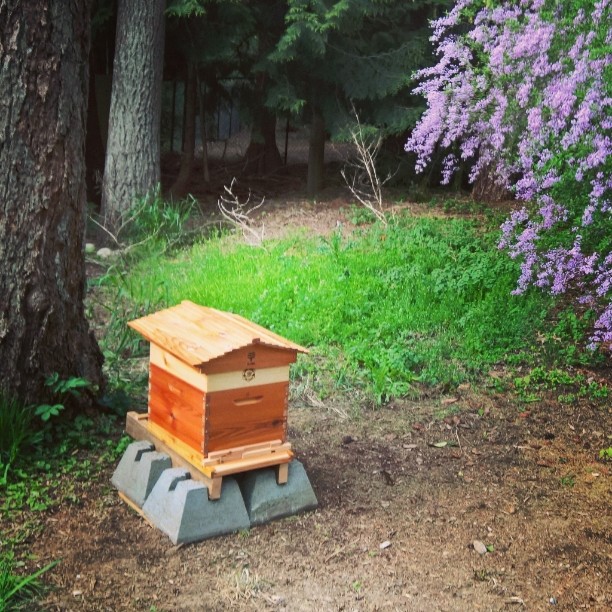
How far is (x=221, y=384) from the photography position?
388 cm

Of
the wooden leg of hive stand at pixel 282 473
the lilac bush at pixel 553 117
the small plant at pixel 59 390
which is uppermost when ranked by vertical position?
the lilac bush at pixel 553 117

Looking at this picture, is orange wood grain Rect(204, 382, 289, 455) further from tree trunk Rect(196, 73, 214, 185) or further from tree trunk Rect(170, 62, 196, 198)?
tree trunk Rect(196, 73, 214, 185)

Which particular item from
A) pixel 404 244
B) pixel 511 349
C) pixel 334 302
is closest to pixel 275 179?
pixel 404 244

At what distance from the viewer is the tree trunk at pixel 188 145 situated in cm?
1149

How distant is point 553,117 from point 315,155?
600cm

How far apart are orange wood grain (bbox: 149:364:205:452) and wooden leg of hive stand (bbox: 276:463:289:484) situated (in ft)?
1.42

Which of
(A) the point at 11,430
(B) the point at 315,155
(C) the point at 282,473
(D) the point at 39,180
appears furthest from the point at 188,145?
(C) the point at 282,473

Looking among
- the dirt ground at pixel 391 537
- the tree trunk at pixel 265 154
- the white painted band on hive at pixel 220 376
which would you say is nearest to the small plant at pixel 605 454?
the dirt ground at pixel 391 537

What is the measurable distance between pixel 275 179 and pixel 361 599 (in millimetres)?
9740

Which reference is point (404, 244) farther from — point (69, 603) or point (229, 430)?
point (69, 603)

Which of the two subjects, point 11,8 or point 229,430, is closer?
point 229,430

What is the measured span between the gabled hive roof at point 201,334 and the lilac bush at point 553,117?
7.82 feet

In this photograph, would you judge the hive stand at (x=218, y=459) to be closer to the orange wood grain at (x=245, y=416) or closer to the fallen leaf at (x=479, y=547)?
the orange wood grain at (x=245, y=416)

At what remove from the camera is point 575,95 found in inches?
214
